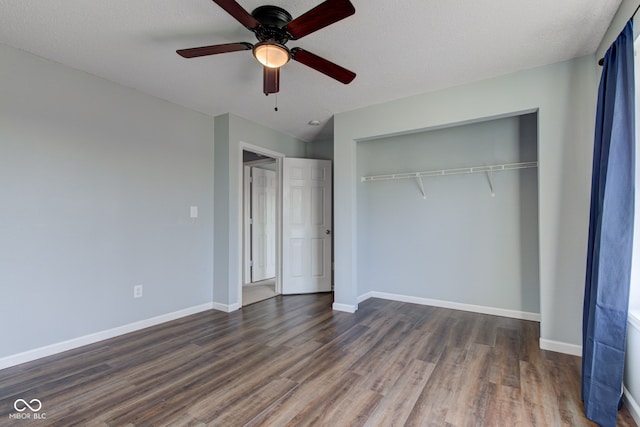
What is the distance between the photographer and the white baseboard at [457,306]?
3.29 m

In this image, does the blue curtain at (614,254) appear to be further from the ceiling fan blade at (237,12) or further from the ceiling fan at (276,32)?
the ceiling fan blade at (237,12)

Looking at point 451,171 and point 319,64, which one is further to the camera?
point 451,171

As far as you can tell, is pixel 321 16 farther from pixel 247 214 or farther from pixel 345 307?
pixel 247 214

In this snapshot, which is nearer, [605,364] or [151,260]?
[605,364]

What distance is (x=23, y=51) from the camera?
2373 mm

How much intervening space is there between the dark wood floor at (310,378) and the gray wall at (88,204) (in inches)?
15.2

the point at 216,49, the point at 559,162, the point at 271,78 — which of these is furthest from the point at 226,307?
the point at 559,162

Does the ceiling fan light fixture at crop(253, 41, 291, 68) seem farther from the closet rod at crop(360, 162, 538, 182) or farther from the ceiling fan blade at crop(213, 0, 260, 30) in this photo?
the closet rod at crop(360, 162, 538, 182)

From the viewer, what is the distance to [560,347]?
2.51 meters

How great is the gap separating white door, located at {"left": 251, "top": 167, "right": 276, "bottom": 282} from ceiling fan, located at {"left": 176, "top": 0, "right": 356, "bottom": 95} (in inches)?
137

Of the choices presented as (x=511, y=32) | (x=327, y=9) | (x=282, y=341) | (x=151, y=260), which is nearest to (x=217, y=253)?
(x=151, y=260)

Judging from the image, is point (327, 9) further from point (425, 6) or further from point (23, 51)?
point (23, 51)

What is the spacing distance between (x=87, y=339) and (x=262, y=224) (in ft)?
10.5

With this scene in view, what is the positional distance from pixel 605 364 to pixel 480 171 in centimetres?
222
